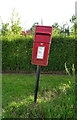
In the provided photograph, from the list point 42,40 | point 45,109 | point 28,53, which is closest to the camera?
point 45,109

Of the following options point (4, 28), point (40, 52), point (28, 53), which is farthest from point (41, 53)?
point (4, 28)

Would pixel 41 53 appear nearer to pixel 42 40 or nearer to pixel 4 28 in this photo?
pixel 42 40

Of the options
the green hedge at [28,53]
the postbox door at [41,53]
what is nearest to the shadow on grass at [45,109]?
the postbox door at [41,53]

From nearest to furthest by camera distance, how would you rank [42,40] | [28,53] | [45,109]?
1. [45,109]
2. [42,40]
3. [28,53]

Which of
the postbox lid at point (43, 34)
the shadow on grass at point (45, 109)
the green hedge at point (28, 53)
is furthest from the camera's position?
the green hedge at point (28, 53)

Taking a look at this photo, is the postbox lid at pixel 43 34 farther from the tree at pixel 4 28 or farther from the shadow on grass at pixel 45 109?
the tree at pixel 4 28

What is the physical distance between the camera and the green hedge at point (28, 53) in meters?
7.64

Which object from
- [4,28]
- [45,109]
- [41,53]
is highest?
[4,28]

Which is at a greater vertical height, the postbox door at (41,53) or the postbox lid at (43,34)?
the postbox lid at (43,34)

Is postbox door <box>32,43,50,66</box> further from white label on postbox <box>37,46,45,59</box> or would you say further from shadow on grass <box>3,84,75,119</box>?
shadow on grass <box>3,84,75,119</box>

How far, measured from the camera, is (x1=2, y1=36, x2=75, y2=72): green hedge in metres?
7.64

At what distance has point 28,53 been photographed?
764cm

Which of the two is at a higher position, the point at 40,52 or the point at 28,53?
the point at 40,52

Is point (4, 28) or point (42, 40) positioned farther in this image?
point (4, 28)
